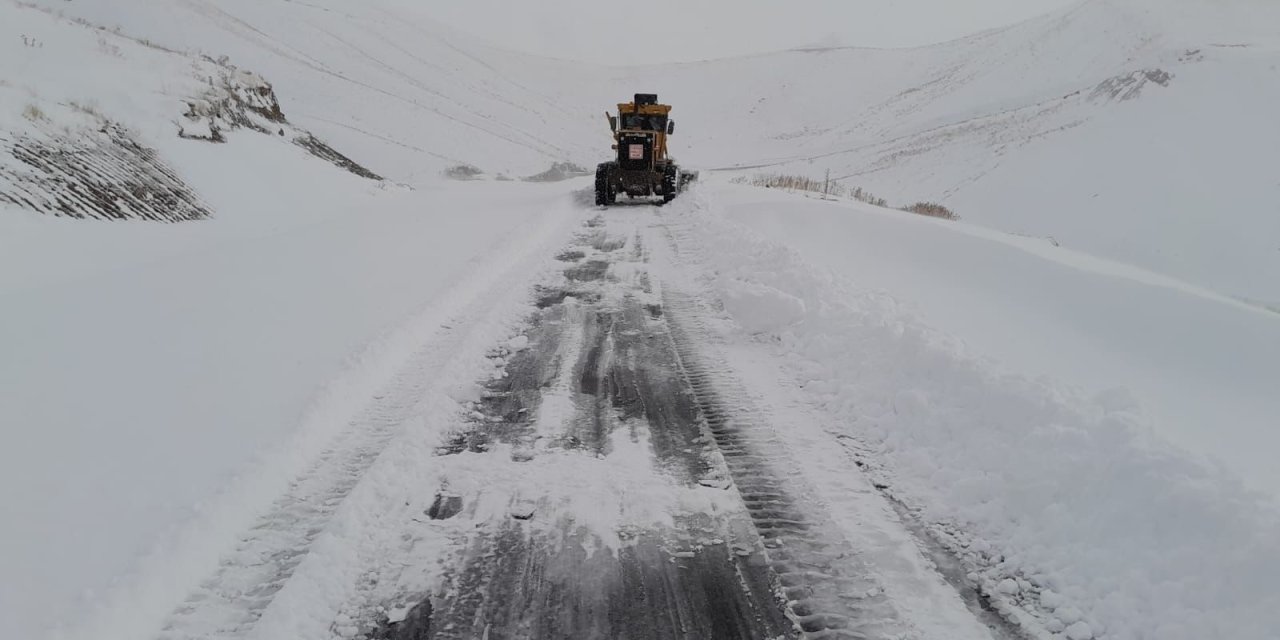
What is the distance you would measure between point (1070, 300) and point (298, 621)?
795cm

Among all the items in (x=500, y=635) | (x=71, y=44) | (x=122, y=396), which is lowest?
(x=500, y=635)

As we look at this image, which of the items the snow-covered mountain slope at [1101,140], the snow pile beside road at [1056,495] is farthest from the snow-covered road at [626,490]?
the snow-covered mountain slope at [1101,140]

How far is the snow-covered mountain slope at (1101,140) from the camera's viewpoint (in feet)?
65.4

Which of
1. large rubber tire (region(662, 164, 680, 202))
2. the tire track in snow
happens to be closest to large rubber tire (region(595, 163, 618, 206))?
large rubber tire (region(662, 164, 680, 202))

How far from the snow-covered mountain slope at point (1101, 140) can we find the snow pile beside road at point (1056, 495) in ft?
45.0

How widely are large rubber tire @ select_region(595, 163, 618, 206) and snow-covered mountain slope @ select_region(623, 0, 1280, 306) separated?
Answer: 13.7 meters

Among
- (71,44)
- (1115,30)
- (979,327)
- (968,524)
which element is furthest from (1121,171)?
(1115,30)

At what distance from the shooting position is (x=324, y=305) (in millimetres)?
6781

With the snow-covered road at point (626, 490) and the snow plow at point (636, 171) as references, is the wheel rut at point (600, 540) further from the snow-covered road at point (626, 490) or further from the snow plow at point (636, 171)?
the snow plow at point (636, 171)

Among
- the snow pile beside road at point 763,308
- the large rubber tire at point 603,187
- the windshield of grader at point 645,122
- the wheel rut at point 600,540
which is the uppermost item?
the windshield of grader at point 645,122

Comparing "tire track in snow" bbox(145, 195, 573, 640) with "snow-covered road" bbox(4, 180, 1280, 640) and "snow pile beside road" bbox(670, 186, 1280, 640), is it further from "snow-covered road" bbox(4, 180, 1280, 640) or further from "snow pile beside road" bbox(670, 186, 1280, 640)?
"snow pile beside road" bbox(670, 186, 1280, 640)

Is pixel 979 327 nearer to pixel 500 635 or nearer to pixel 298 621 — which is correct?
pixel 500 635

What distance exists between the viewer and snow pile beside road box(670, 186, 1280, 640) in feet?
9.02

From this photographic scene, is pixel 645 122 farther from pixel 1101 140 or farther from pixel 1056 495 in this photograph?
pixel 1101 140
